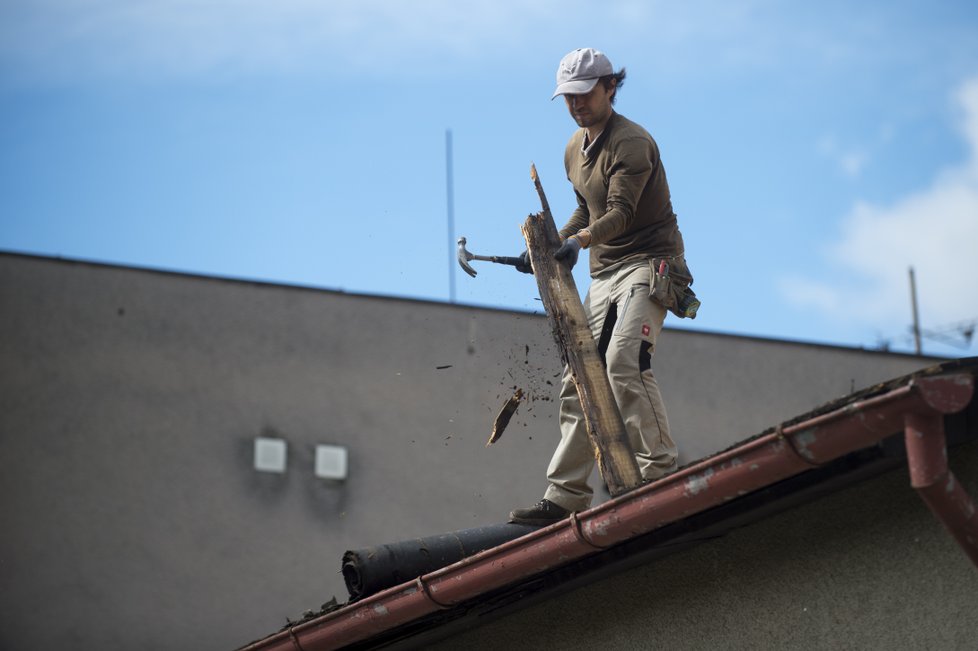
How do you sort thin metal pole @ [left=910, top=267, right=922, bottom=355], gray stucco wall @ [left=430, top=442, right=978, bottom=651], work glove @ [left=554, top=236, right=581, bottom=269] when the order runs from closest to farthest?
gray stucco wall @ [left=430, top=442, right=978, bottom=651]
work glove @ [left=554, top=236, right=581, bottom=269]
thin metal pole @ [left=910, top=267, right=922, bottom=355]

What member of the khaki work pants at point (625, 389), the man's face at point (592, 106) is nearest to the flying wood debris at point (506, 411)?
the khaki work pants at point (625, 389)

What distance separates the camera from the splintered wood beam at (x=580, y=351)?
6.26 m

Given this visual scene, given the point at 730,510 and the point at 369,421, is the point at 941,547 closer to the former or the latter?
the point at 730,510

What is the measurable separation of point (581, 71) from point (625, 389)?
1424 mm

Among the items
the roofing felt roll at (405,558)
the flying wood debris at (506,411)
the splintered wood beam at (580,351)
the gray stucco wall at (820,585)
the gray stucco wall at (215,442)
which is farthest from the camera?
the gray stucco wall at (215,442)

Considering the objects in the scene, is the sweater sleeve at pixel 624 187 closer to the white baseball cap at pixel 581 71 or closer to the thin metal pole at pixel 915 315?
the white baseball cap at pixel 581 71

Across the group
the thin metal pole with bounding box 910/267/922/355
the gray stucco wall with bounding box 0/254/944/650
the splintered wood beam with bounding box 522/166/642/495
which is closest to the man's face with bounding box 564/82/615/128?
the splintered wood beam with bounding box 522/166/642/495

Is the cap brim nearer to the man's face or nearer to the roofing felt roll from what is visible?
the man's face

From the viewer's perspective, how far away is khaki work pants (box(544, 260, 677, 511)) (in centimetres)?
646

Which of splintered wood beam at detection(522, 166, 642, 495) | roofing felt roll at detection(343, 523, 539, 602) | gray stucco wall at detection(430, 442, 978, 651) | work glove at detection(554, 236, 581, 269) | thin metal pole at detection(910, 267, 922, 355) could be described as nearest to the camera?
gray stucco wall at detection(430, 442, 978, 651)

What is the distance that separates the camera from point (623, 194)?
6531 mm

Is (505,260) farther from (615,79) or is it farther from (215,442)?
(215,442)

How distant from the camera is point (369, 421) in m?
20.9

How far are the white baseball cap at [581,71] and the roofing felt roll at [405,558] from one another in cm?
199
